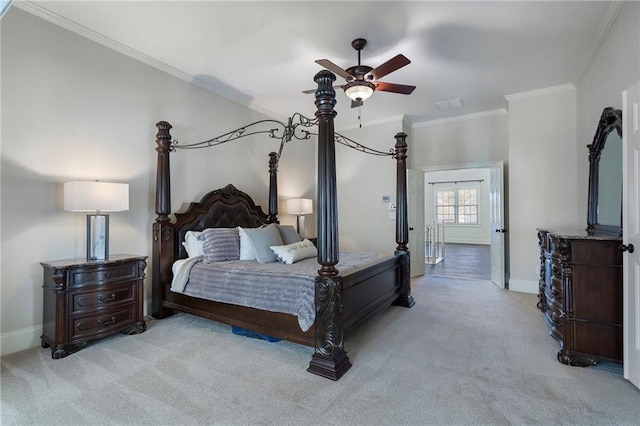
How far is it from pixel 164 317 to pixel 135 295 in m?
0.57

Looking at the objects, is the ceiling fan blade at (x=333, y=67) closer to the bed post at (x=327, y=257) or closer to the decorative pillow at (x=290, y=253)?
the bed post at (x=327, y=257)

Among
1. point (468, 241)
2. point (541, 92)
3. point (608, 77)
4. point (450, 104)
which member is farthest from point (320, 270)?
point (468, 241)

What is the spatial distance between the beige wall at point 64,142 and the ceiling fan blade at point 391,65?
2491mm

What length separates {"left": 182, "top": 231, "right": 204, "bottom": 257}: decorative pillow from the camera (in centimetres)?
346

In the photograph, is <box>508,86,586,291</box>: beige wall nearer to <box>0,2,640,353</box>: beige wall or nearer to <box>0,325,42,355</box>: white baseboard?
<box>0,2,640,353</box>: beige wall

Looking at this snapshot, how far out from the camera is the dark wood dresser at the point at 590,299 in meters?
2.23

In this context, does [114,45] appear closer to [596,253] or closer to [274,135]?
[274,135]

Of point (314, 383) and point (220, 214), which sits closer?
point (314, 383)

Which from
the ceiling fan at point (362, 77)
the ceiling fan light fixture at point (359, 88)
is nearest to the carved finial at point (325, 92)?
the ceiling fan at point (362, 77)

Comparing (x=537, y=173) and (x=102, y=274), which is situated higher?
(x=537, y=173)

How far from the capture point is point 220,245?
135 inches

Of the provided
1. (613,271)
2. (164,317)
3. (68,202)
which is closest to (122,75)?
(68,202)

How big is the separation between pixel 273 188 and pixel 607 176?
13.7 ft

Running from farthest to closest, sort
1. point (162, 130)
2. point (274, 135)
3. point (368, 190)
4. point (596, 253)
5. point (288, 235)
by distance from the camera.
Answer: point (368, 190) → point (274, 135) → point (288, 235) → point (162, 130) → point (596, 253)
